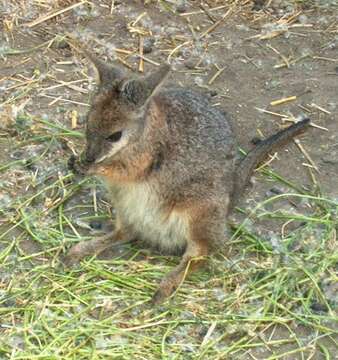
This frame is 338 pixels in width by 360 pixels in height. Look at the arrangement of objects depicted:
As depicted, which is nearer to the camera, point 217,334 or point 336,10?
point 217,334

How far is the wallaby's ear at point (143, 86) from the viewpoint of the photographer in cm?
449

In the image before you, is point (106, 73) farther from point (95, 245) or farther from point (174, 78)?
point (174, 78)

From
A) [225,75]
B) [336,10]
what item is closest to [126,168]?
[225,75]

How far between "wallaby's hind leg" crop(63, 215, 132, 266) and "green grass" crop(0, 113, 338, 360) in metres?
0.06

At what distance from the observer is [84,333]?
4.53 m

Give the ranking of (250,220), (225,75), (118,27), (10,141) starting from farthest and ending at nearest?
(118,27) → (225,75) → (10,141) → (250,220)

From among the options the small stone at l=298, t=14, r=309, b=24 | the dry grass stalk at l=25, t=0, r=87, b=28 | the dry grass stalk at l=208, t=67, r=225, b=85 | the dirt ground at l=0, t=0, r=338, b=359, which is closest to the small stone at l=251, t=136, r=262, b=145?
the dirt ground at l=0, t=0, r=338, b=359

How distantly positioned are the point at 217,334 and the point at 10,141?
2097mm

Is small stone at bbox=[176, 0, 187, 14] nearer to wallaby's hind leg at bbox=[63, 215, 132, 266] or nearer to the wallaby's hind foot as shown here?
wallaby's hind leg at bbox=[63, 215, 132, 266]

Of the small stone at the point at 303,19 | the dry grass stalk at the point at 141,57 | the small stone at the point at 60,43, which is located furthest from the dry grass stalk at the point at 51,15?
the small stone at the point at 303,19

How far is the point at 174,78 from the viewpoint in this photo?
6547 mm

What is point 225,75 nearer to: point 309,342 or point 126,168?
point 126,168

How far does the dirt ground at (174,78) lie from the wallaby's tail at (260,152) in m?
0.08

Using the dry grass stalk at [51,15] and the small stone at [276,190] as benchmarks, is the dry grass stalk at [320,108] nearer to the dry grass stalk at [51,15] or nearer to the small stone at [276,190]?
the small stone at [276,190]
